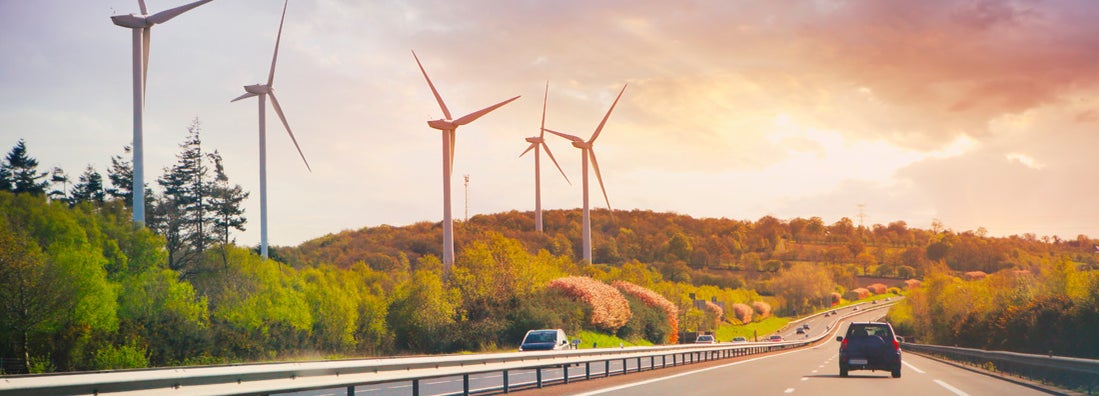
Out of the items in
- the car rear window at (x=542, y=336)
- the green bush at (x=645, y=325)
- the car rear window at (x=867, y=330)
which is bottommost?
the green bush at (x=645, y=325)

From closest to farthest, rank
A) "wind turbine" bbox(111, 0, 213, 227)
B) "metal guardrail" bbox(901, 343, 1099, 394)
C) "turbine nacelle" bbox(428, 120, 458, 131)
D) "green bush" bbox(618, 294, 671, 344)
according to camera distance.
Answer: "metal guardrail" bbox(901, 343, 1099, 394) → "wind turbine" bbox(111, 0, 213, 227) → "turbine nacelle" bbox(428, 120, 458, 131) → "green bush" bbox(618, 294, 671, 344)

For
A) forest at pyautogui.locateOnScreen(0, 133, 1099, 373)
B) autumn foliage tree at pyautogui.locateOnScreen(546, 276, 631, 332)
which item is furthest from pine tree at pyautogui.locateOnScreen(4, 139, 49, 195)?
autumn foliage tree at pyautogui.locateOnScreen(546, 276, 631, 332)

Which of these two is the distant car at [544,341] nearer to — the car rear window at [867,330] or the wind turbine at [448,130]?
the car rear window at [867,330]

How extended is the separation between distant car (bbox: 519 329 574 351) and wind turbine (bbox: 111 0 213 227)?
33018mm

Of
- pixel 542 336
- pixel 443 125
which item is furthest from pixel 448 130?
pixel 542 336

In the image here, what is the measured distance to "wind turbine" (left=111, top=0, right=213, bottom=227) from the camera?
60906 millimetres

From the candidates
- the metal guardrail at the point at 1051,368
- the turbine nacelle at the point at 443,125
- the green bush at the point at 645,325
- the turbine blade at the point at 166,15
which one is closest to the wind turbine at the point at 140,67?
the turbine blade at the point at 166,15

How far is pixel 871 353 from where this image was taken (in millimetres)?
29109

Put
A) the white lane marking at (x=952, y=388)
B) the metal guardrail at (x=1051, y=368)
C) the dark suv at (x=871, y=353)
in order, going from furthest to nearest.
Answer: the dark suv at (x=871, y=353)
the metal guardrail at (x=1051, y=368)
the white lane marking at (x=952, y=388)

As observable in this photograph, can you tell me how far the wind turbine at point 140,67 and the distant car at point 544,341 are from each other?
33.0 meters

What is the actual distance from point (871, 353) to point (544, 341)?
13357 mm

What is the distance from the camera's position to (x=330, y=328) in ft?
306

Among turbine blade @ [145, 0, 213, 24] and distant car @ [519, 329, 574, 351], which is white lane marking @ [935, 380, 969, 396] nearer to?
distant car @ [519, 329, 574, 351]

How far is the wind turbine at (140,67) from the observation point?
2398 inches
